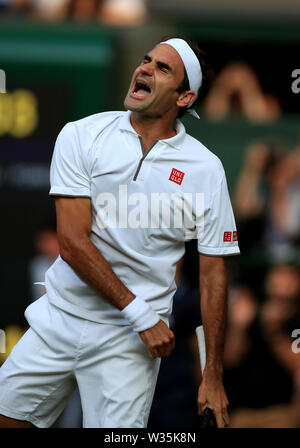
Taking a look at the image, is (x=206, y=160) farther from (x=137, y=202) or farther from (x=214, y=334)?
(x=214, y=334)

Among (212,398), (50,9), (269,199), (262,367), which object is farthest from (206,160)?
(50,9)

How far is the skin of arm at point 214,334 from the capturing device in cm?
423

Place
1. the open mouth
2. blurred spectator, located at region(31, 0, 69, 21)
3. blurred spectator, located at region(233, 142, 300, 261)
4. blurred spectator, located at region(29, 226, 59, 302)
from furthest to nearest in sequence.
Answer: blurred spectator, located at region(31, 0, 69, 21)
blurred spectator, located at region(233, 142, 300, 261)
blurred spectator, located at region(29, 226, 59, 302)
the open mouth

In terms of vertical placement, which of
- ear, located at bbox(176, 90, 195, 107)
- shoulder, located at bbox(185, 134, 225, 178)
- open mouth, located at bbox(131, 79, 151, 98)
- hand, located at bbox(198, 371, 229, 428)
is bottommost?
hand, located at bbox(198, 371, 229, 428)

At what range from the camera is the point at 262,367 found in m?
7.31

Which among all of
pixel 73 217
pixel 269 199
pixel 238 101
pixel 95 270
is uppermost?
pixel 73 217

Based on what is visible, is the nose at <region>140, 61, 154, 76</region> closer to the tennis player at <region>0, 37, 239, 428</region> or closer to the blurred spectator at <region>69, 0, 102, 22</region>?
the tennis player at <region>0, 37, 239, 428</region>

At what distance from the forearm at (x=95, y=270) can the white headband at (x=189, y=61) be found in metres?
0.78

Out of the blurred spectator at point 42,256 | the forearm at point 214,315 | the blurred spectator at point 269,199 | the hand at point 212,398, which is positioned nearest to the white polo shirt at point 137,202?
the forearm at point 214,315

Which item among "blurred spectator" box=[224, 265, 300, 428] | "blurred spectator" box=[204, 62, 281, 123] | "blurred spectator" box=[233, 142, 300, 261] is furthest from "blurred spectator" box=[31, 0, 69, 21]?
"blurred spectator" box=[224, 265, 300, 428]

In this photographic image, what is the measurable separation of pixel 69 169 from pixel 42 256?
4102 millimetres

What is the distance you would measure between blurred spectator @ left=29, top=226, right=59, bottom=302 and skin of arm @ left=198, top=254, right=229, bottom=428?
3.75m

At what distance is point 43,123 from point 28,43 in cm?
103

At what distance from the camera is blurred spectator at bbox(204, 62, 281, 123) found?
9.84m
